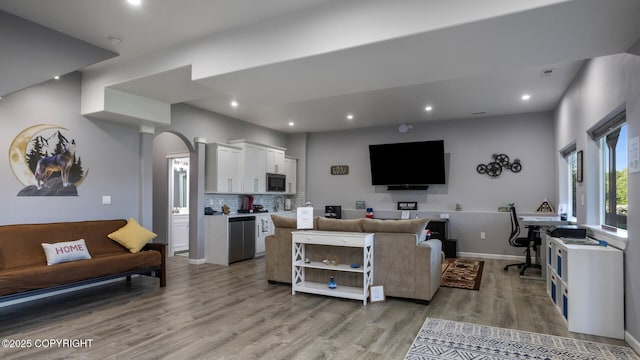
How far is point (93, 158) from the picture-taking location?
5070 mm

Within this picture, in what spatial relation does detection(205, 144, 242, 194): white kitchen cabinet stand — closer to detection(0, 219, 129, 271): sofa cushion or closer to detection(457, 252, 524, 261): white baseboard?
detection(0, 219, 129, 271): sofa cushion

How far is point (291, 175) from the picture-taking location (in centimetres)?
905

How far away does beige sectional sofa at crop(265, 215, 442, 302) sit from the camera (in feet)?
13.7

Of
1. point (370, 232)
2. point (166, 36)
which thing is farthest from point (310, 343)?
point (166, 36)

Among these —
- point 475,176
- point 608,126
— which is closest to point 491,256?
point 475,176

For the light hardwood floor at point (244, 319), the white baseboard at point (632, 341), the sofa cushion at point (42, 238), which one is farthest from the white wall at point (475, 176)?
the sofa cushion at point (42, 238)

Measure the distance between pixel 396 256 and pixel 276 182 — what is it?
4.47 meters

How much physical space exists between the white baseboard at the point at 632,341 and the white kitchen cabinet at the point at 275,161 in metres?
6.35

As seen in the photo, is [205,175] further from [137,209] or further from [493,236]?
[493,236]

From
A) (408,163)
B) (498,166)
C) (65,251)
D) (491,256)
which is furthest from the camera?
(408,163)

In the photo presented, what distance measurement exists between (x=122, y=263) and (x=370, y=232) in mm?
3082

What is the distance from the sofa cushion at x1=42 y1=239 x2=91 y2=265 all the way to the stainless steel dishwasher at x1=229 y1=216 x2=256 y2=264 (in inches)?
99.4

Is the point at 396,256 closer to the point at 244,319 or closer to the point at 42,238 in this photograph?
the point at 244,319

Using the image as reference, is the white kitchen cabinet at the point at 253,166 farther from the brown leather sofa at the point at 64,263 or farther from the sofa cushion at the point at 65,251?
the sofa cushion at the point at 65,251
